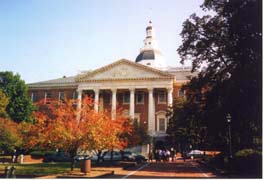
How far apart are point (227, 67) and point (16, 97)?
127 feet

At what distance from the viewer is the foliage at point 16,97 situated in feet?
180

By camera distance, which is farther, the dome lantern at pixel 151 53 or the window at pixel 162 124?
the dome lantern at pixel 151 53

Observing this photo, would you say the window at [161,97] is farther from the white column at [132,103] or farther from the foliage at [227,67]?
the foliage at [227,67]

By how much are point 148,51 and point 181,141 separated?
36.7 meters

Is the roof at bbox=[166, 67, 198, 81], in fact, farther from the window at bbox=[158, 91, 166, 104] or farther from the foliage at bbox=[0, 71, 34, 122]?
the foliage at bbox=[0, 71, 34, 122]

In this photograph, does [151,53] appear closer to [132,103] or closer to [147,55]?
[147,55]

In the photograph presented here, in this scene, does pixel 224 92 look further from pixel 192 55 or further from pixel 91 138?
pixel 91 138

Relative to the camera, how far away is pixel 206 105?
27750mm

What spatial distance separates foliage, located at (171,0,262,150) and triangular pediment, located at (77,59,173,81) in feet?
94.5

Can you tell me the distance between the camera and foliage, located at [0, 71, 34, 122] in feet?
180

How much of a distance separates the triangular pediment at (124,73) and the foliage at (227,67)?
28816mm

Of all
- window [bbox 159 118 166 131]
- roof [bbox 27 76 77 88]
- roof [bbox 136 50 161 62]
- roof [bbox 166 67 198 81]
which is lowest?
window [bbox 159 118 166 131]

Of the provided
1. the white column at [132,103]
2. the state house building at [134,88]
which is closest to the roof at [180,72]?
the state house building at [134,88]

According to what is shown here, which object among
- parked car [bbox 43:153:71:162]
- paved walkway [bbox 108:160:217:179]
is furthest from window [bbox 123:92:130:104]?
paved walkway [bbox 108:160:217:179]
